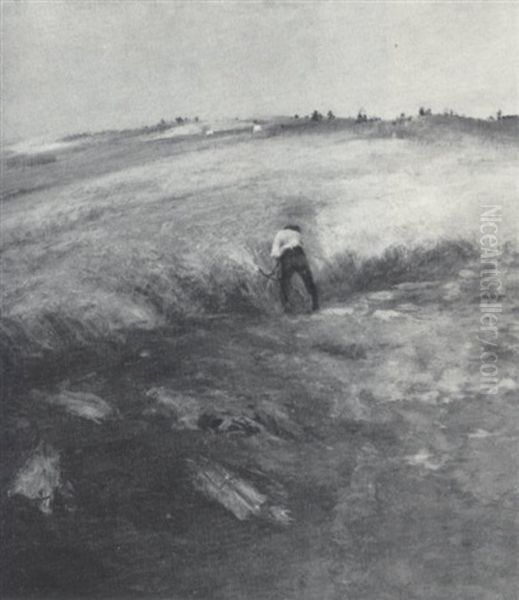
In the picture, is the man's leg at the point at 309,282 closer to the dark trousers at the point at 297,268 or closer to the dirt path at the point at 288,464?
the dark trousers at the point at 297,268

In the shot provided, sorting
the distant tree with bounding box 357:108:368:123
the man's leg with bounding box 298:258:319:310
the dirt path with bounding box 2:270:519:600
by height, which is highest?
the distant tree with bounding box 357:108:368:123

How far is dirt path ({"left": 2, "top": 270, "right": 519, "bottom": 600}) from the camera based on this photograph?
5.77m

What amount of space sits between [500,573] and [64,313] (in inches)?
164

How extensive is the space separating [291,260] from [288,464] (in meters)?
1.68

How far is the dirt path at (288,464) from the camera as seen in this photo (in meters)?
5.77

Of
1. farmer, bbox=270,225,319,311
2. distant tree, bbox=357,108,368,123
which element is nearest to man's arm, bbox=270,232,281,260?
farmer, bbox=270,225,319,311

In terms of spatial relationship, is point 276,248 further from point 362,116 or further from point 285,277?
point 362,116

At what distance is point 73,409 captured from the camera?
21.5 feet

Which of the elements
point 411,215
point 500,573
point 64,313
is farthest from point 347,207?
point 500,573

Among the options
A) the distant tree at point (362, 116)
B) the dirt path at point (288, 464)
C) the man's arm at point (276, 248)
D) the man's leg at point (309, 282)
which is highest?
the distant tree at point (362, 116)

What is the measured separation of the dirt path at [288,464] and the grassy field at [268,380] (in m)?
0.02

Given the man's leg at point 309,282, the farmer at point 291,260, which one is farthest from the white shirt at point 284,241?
the man's leg at point 309,282

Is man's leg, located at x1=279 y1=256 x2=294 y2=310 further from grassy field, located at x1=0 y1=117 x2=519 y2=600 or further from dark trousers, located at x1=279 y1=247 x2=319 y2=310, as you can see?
grassy field, located at x1=0 y1=117 x2=519 y2=600

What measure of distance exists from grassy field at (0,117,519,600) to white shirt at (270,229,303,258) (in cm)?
7
